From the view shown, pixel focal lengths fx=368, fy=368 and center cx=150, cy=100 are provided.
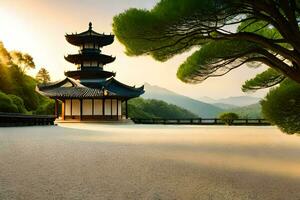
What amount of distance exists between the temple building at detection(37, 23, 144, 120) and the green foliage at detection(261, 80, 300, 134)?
23.2 metres

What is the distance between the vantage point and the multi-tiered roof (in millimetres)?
33750

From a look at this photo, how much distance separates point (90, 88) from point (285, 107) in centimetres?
2638

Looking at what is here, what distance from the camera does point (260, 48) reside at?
36.6 ft

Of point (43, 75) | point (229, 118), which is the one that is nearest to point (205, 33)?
point (229, 118)

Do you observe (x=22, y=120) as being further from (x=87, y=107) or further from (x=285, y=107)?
(x=285, y=107)

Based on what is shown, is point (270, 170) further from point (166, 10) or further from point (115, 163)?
point (166, 10)

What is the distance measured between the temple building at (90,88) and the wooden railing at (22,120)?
4920 mm

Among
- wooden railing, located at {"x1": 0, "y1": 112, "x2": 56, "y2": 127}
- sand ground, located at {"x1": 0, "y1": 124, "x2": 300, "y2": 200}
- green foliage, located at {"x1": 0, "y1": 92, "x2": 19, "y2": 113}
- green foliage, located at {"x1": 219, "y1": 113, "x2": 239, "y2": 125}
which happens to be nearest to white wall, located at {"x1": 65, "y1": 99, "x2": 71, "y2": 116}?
wooden railing, located at {"x1": 0, "y1": 112, "x2": 56, "y2": 127}

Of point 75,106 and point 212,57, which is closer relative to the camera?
point 212,57

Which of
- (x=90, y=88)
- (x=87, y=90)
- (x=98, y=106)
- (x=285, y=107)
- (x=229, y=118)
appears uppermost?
(x=90, y=88)

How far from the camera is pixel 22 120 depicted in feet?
82.2

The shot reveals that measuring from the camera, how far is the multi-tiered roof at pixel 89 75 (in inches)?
1329

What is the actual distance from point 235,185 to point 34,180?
3063 mm

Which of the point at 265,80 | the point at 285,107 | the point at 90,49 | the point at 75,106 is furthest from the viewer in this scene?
the point at 90,49
